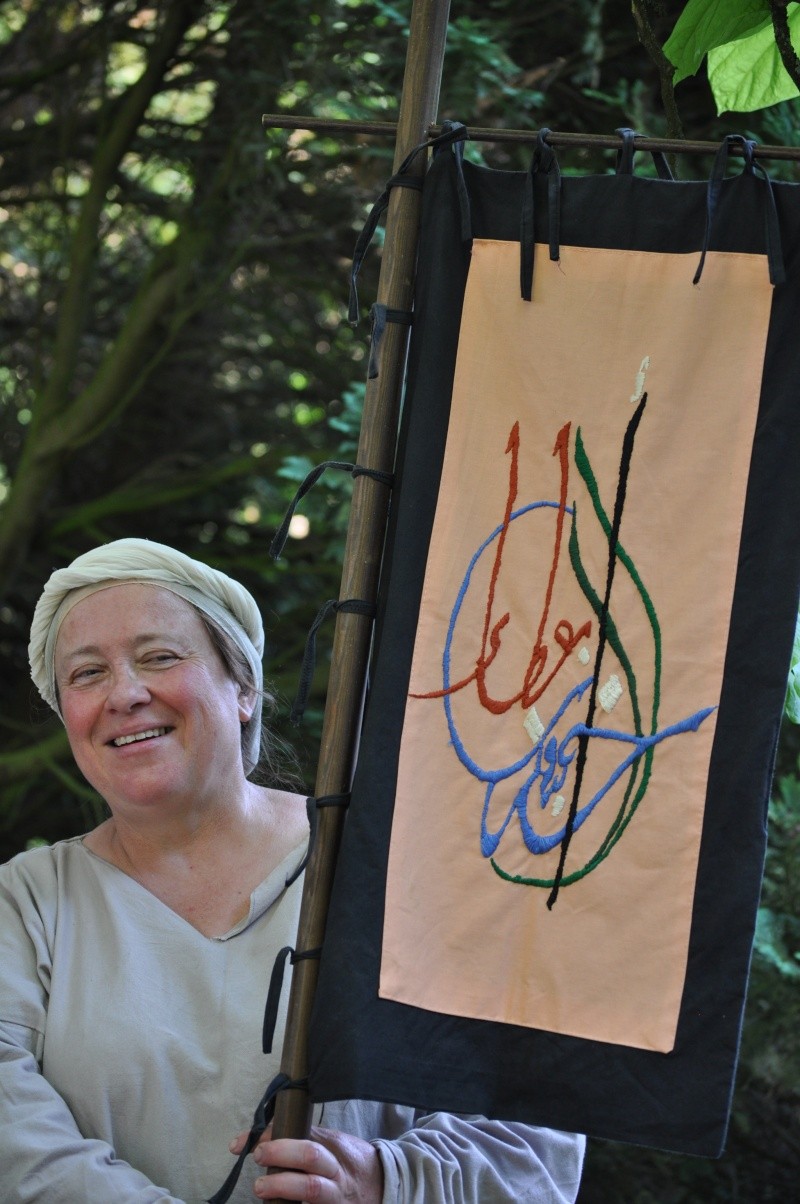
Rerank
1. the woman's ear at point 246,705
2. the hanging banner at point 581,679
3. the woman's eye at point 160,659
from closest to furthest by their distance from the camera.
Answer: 1. the hanging banner at point 581,679
2. the woman's eye at point 160,659
3. the woman's ear at point 246,705

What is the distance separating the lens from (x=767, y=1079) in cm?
276

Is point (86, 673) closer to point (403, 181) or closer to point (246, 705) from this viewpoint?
point (246, 705)

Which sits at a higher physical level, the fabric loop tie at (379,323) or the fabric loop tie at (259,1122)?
the fabric loop tie at (379,323)

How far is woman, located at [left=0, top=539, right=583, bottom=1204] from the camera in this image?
1.46 m

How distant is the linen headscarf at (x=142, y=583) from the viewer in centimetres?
170

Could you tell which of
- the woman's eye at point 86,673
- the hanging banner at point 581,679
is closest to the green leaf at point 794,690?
the hanging banner at point 581,679

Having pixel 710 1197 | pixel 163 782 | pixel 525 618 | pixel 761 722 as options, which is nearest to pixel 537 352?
pixel 525 618

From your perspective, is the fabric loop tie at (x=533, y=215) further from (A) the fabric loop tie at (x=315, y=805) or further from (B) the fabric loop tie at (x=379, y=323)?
(A) the fabric loop tie at (x=315, y=805)

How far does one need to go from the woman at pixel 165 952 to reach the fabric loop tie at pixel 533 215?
612 millimetres

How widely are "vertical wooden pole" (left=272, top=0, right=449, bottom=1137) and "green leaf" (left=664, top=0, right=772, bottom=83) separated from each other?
10.4 inches

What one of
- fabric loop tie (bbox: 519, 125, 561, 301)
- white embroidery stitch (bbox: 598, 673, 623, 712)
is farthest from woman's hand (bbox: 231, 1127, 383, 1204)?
fabric loop tie (bbox: 519, 125, 561, 301)

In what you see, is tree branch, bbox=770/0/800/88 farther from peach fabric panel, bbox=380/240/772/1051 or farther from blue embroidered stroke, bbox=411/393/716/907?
blue embroidered stroke, bbox=411/393/716/907

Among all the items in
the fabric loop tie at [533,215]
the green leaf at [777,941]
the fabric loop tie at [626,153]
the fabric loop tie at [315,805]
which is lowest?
the green leaf at [777,941]

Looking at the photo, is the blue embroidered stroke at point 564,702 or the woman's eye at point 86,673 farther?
the woman's eye at point 86,673
